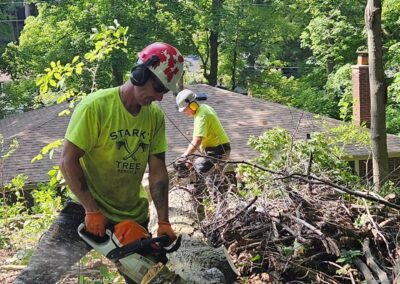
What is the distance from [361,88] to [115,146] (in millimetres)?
15233

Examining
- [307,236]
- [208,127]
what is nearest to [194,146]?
[208,127]

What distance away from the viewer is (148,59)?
3.29 metres

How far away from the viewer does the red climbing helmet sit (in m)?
3.27

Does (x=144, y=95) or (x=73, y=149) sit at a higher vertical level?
(x=144, y=95)

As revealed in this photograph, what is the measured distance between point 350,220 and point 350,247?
316mm

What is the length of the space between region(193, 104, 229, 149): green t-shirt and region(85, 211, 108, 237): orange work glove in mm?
3433

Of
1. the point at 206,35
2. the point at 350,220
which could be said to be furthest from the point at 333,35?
the point at 350,220

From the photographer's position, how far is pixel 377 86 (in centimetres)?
679

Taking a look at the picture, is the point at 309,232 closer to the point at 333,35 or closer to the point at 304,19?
the point at 333,35

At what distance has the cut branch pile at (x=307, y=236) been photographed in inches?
169

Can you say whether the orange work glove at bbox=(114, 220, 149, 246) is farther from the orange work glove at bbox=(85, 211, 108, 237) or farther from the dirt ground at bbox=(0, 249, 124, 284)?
the dirt ground at bbox=(0, 249, 124, 284)

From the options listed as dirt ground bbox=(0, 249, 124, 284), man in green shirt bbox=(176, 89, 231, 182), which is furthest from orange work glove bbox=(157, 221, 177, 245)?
man in green shirt bbox=(176, 89, 231, 182)

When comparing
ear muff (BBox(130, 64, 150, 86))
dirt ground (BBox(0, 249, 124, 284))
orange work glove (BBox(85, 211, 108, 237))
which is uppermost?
ear muff (BBox(130, 64, 150, 86))

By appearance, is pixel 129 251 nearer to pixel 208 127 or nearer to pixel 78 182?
pixel 78 182
